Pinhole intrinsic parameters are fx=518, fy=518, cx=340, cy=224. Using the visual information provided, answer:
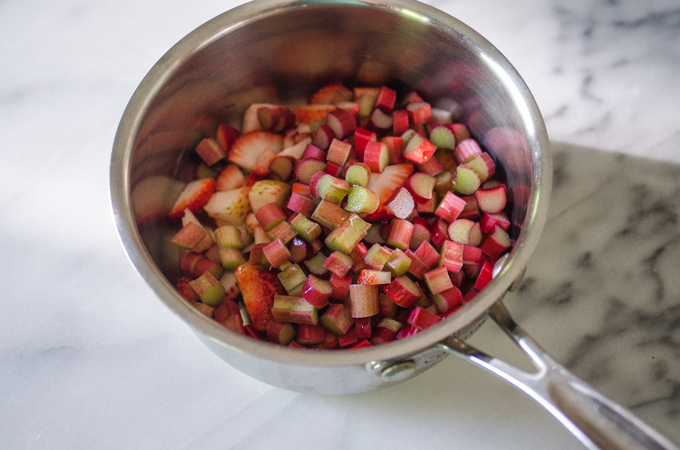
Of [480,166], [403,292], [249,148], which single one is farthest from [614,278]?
[249,148]

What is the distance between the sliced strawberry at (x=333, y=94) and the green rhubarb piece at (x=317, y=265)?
361 millimetres

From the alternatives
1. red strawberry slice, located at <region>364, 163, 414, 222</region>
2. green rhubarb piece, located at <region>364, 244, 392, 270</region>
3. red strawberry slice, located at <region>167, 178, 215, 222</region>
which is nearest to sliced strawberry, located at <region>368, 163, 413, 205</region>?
red strawberry slice, located at <region>364, 163, 414, 222</region>

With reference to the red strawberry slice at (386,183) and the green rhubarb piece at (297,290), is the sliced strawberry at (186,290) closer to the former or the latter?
the green rhubarb piece at (297,290)

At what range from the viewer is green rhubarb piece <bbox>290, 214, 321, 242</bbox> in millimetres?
935

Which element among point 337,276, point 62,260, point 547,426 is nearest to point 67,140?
point 62,260

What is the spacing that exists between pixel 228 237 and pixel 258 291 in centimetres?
14

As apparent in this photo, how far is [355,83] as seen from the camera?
3.72 feet

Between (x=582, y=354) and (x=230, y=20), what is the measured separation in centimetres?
87

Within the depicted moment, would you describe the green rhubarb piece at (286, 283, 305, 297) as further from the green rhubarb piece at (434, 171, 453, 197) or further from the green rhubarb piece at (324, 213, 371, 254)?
the green rhubarb piece at (434, 171, 453, 197)

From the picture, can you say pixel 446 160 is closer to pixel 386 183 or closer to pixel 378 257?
pixel 386 183

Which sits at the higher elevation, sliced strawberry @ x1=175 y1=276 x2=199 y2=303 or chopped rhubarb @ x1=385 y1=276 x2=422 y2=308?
sliced strawberry @ x1=175 y1=276 x2=199 y2=303

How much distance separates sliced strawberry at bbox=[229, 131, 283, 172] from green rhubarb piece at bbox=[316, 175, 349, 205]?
199mm

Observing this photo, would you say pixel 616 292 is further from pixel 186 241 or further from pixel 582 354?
pixel 186 241

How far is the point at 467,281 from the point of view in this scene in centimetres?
96
